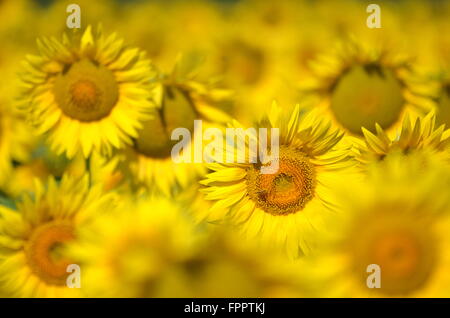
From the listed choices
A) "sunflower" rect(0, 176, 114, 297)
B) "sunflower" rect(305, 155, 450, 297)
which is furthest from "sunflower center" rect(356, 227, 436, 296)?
"sunflower" rect(0, 176, 114, 297)

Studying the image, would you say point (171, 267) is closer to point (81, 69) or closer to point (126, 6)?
point (81, 69)

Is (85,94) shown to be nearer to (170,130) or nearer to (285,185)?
(170,130)

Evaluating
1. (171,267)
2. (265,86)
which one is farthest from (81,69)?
(265,86)

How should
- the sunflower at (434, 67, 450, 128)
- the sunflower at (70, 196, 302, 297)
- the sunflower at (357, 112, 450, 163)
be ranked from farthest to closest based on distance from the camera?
the sunflower at (434, 67, 450, 128)
the sunflower at (357, 112, 450, 163)
the sunflower at (70, 196, 302, 297)

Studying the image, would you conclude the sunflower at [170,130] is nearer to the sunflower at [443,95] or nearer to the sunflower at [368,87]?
the sunflower at [368,87]

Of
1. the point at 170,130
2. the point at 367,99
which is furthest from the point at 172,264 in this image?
the point at 367,99

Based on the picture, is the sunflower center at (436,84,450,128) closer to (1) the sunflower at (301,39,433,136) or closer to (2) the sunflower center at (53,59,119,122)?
(1) the sunflower at (301,39,433,136)
